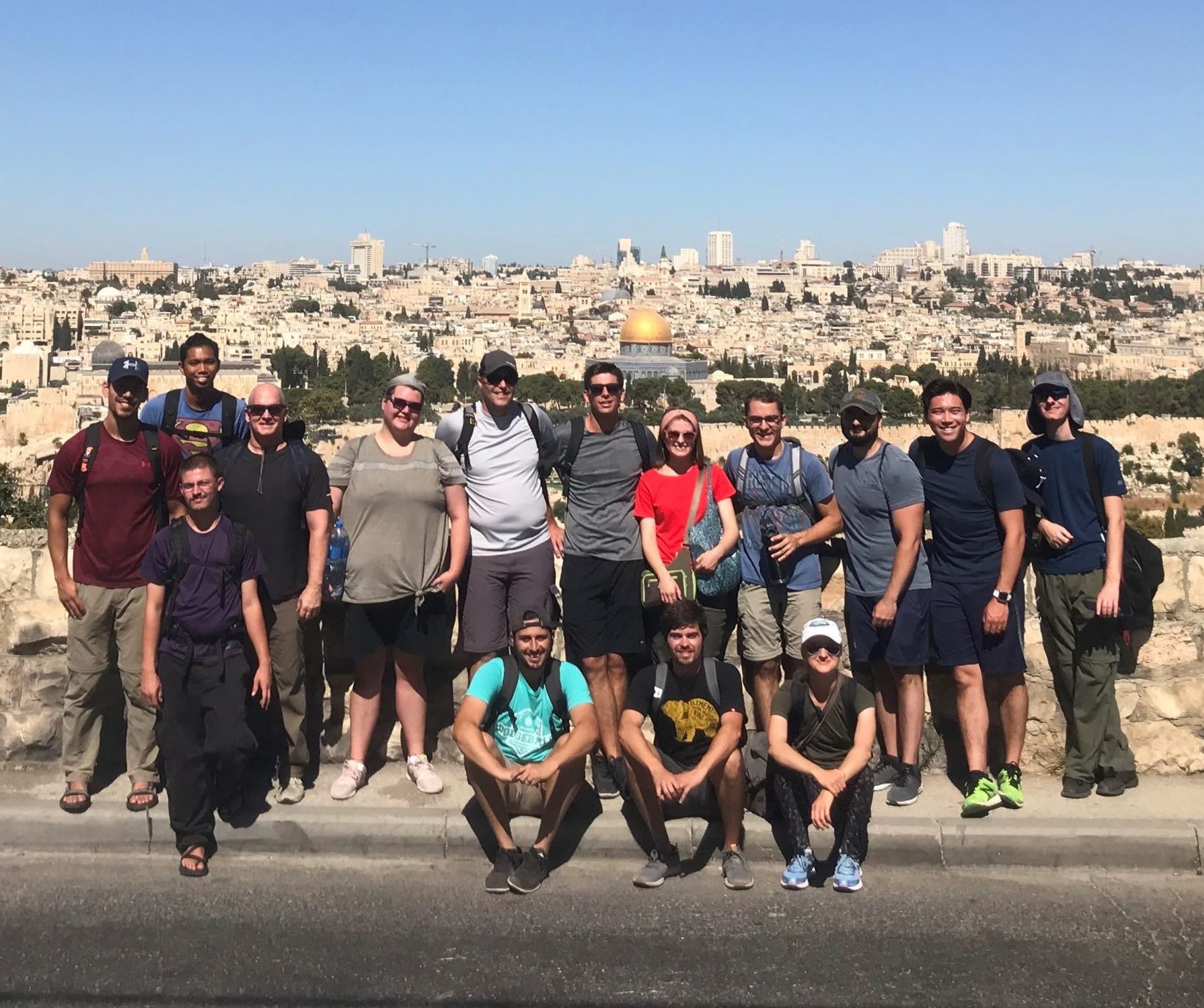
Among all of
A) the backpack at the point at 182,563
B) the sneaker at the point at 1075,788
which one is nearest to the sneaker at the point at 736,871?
the sneaker at the point at 1075,788

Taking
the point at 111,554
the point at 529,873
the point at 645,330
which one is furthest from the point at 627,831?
the point at 645,330

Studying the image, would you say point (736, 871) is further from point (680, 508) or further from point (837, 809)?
point (680, 508)

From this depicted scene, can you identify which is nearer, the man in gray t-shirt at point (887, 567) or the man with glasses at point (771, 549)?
the man in gray t-shirt at point (887, 567)

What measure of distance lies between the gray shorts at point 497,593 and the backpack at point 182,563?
68cm

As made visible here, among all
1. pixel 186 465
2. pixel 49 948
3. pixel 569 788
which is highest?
pixel 186 465

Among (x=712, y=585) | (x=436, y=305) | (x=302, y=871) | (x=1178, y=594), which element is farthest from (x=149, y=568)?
(x=436, y=305)

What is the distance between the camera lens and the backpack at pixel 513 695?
3.90 metres

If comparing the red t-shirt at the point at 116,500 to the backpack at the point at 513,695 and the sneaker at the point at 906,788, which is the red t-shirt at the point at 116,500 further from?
the sneaker at the point at 906,788

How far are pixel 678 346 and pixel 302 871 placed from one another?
99.8 metres

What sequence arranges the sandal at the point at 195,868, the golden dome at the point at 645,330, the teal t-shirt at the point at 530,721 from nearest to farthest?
the sandal at the point at 195,868, the teal t-shirt at the point at 530,721, the golden dome at the point at 645,330

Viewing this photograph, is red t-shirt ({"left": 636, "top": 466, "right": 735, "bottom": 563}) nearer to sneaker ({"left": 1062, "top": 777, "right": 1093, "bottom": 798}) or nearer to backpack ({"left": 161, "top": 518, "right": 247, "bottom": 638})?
backpack ({"left": 161, "top": 518, "right": 247, "bottom": 638})

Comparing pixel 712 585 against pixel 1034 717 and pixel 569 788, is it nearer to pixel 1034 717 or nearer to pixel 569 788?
pixel 569 788

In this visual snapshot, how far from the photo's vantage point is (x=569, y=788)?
3.80 meters

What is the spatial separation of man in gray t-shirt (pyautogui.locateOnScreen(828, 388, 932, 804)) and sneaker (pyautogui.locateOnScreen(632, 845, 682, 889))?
2.36 feet
